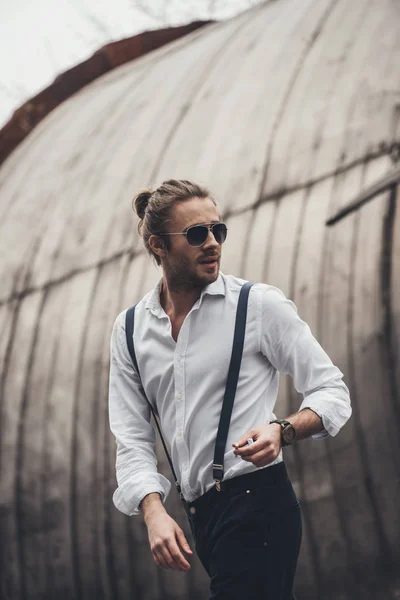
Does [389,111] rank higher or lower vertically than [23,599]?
higher

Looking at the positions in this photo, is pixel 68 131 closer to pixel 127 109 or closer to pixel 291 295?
pixel 127 109

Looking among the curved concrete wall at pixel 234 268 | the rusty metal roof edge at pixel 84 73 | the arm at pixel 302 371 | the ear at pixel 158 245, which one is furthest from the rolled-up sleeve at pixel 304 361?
the rusty metal roof edge at pixel 84 73

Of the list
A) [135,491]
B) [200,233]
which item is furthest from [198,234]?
[135,491]

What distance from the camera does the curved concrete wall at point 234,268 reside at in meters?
2.94

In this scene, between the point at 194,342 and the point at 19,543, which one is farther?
the point at 19,543

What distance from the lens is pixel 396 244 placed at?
2949 millimetres

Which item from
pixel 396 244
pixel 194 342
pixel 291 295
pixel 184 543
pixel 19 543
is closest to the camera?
pixel 184 543

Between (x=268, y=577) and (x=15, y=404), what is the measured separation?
266 centimetres

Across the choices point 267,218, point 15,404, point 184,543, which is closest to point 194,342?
point 184,543

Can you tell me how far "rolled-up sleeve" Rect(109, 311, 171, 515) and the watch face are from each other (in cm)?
40

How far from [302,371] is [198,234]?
1.32ft

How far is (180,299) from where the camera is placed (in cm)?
227

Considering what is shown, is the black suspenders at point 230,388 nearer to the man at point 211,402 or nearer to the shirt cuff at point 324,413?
the man at point 211,402

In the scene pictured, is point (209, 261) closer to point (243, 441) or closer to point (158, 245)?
point (158, 245)
